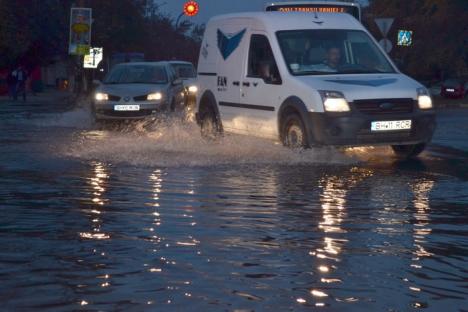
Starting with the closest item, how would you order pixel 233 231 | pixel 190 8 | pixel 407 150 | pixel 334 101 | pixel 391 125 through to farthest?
pixel 233 231
pixel 334 101
pixel 391 125
pixel 407 150
pixel 190 8

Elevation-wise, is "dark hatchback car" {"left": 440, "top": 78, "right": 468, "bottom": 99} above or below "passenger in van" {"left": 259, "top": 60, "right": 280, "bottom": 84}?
below

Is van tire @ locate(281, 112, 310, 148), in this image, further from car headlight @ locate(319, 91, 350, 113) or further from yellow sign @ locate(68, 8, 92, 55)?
yellow sign @ locate(68, 8, 92, 55)

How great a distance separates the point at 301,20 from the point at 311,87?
189cm

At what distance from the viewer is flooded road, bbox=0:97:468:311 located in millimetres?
6121

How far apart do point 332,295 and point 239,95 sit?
1015 cm

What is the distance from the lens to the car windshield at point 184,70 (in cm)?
2725

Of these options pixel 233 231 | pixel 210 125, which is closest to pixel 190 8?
pixel 210 125

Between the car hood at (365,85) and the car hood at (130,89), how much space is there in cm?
963

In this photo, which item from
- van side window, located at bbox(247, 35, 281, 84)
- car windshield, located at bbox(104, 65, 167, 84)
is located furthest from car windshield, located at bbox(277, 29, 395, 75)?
car windshield, located at bbox(104, 65, 167, 84)

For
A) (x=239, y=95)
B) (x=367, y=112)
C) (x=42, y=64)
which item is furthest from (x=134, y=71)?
(x=42, y=64)

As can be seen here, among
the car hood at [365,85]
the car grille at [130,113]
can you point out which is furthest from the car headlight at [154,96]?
the car hood at [365,85]

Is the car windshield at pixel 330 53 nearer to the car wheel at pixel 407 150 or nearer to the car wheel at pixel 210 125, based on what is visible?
the car wheel at pixel 407 150

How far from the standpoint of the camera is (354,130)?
1387 cm

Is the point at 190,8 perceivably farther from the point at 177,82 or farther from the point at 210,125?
the point at 210,125
